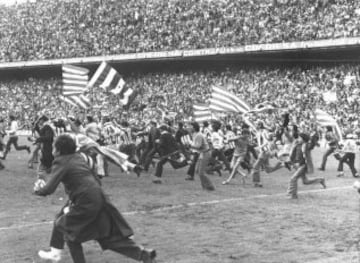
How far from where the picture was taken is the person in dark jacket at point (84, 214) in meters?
6.85

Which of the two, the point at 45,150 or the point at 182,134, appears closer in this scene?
the point at 45,150

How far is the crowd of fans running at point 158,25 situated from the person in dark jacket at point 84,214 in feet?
91.5

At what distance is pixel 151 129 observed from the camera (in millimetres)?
19000

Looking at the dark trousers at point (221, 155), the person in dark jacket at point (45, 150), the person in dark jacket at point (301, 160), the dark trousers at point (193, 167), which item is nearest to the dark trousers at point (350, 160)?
the dark trousers at point (221, 155)

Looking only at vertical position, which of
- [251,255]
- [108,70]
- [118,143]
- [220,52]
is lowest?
[251,255]

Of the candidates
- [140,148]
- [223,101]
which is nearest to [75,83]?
[140,148]

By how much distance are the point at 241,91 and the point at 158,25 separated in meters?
9.02

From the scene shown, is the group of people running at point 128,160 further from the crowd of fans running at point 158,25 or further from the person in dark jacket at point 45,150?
the crowd of fans running at point 158,25

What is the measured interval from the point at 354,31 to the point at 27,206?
943 inches

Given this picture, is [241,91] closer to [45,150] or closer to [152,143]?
[152,143]

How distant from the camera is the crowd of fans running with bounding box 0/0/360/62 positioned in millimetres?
35153

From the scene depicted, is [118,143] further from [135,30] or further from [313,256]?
[135,30]

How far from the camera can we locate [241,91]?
3703 centimetres

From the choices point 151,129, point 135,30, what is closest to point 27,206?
point 151,129
